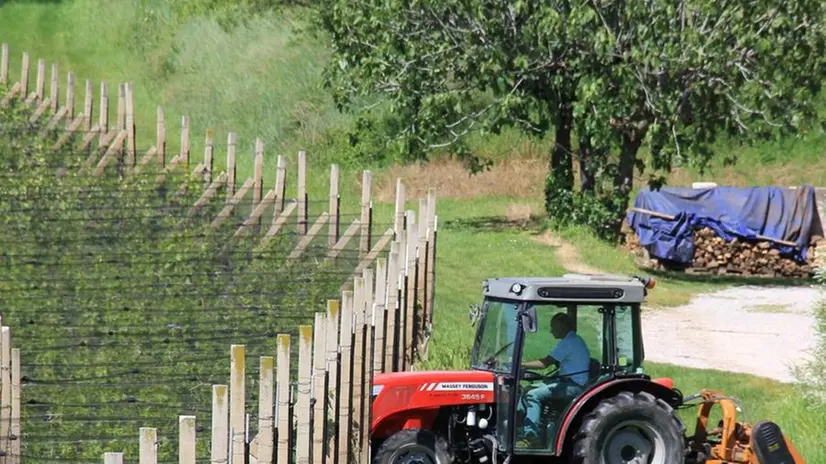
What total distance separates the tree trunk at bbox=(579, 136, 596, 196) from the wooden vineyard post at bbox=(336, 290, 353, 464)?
17.0m

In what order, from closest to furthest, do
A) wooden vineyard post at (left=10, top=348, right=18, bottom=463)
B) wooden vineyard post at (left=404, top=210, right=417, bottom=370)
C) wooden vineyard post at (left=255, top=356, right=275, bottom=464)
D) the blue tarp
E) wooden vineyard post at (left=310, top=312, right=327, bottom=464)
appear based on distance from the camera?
wooden vineyard post at (left=255, top=356, right=275, bottom=464) < wooden vineyard post at (left=310, top=312, right=327, bottom=464) < wooden vineyard post at (left=10, top=348, right=18, bottom=463) < wooden vineyard post at (left=404, top=210, right=417, bottom=370) < the blue tarp

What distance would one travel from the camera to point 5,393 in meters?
10.6

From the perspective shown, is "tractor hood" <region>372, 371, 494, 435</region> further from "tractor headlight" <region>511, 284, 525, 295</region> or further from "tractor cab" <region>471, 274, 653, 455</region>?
"tractor headlight" <region>511, 284, 525, 295</region>

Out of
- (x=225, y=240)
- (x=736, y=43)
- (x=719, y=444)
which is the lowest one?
(x=719, y=444)

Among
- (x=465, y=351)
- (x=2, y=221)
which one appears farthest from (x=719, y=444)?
(x=2, y=221)

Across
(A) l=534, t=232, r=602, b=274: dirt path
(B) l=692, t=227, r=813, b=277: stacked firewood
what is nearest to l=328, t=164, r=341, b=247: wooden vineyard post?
(A) l=534, t=232, r=602, b=274: dirt path

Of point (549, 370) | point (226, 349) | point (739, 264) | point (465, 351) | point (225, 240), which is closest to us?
point (549, 370)

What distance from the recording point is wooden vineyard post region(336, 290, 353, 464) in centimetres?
1015

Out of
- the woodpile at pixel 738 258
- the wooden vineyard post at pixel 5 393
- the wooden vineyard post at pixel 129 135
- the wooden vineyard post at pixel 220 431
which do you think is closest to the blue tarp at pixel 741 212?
the woodpile at pixel 738 258

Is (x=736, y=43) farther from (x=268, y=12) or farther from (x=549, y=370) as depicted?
(x=268, y=12)

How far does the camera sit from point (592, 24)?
24578mm

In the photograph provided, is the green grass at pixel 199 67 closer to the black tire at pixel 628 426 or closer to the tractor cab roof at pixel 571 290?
the tractor cab roof at pixel 571 290

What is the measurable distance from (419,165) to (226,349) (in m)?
18.0

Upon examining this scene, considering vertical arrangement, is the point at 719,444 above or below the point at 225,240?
below
